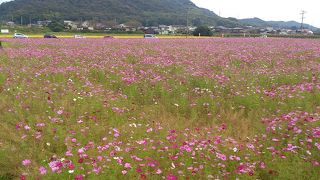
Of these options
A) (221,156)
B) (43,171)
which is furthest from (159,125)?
(43,171)

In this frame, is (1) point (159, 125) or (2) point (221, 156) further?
(1) point (159, 125)

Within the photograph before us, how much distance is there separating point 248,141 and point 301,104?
2351mm

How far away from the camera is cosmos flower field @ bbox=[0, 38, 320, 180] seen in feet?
17.3

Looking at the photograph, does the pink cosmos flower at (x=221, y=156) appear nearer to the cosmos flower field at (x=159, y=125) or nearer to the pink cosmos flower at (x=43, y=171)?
the cosmos flower field at (x=159, y=125)

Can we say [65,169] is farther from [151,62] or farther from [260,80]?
[151,62]

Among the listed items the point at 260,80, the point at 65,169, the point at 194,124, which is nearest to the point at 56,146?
the point at 65,169

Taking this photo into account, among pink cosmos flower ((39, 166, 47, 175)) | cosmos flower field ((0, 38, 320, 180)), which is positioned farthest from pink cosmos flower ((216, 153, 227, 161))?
pink cosmos flower ((39, 166, 47, 175))

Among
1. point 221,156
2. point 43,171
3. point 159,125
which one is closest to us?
point 43,171

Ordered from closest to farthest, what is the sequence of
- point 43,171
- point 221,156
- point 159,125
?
point 43,171 → point 221,156 → point 159,125

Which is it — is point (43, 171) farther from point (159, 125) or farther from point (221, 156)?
point (159, 125)

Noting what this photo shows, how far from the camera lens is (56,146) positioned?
628 centimetres

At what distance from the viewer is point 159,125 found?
736 cm

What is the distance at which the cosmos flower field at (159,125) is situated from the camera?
528 centimetres

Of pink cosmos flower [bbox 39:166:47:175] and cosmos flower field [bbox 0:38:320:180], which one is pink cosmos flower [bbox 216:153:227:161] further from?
pink cosmos flower [bbox 39:166:47:175]
